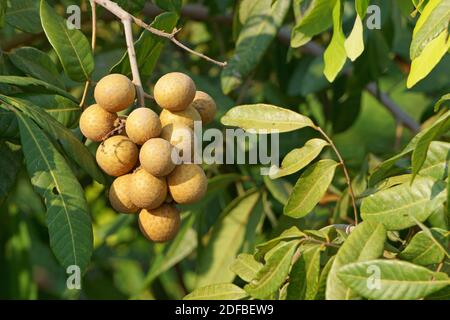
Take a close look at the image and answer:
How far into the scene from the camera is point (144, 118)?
1188mm

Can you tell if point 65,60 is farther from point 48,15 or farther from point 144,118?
point 144,118

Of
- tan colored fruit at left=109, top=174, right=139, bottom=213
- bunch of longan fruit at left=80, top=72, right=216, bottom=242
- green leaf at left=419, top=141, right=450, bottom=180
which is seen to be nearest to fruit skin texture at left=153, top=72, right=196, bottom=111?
bunch of longan fruit at left=80, top=72, right=216, bottom=242

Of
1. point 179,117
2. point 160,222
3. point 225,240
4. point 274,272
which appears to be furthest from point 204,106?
point 225,240

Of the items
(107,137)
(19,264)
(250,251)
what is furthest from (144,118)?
(19,264)

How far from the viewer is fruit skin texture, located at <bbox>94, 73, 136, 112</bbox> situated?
4.01 ft

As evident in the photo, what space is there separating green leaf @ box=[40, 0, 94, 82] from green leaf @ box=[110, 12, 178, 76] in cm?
6

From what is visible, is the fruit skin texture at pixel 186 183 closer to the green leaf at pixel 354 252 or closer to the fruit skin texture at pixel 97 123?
the fruit skin texture at pixel 97 123

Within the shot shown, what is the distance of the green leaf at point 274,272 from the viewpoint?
44.7 inches

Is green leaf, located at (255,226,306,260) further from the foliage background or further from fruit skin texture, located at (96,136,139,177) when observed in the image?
the foliage background

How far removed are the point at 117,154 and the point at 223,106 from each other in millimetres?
799

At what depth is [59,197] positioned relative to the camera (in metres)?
1.21

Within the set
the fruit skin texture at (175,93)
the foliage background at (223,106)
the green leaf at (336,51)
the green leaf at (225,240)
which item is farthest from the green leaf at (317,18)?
the green leaf at (225,240)
